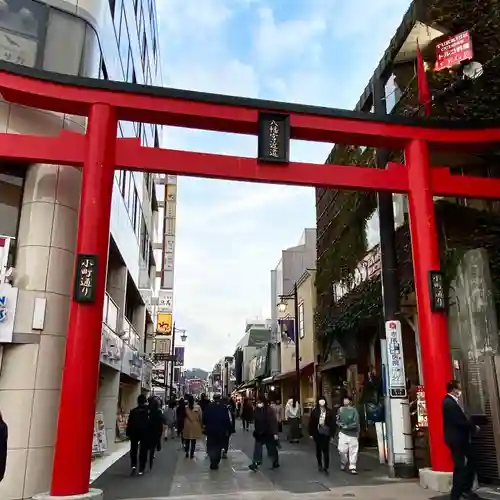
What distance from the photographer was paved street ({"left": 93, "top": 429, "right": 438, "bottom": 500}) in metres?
9.74

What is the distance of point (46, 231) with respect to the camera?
10742mm

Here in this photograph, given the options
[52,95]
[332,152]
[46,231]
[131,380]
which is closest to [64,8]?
[52,95]

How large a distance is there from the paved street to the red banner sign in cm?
977

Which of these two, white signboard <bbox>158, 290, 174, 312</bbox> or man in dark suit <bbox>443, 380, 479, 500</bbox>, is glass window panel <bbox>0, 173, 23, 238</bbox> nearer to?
man in dark suit <bbox>443, 380, 479, 500</bbox>

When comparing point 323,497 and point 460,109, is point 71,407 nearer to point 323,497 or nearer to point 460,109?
point 323,497

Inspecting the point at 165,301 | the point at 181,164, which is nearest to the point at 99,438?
the point at 181,164

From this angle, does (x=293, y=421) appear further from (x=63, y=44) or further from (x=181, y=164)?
(x=63, y=44)

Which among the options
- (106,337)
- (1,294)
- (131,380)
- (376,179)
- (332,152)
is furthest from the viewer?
(131,380)

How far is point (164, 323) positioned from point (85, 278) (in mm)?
26936

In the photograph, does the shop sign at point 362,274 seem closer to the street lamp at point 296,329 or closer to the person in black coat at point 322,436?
the street lamp at point 296,329

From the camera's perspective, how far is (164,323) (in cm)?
3581

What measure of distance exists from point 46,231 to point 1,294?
5.06 ft

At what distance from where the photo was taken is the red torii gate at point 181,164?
30.1 ft

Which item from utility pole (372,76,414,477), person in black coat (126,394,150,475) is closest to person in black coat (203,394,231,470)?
person in black coat (126,394,150,475)
